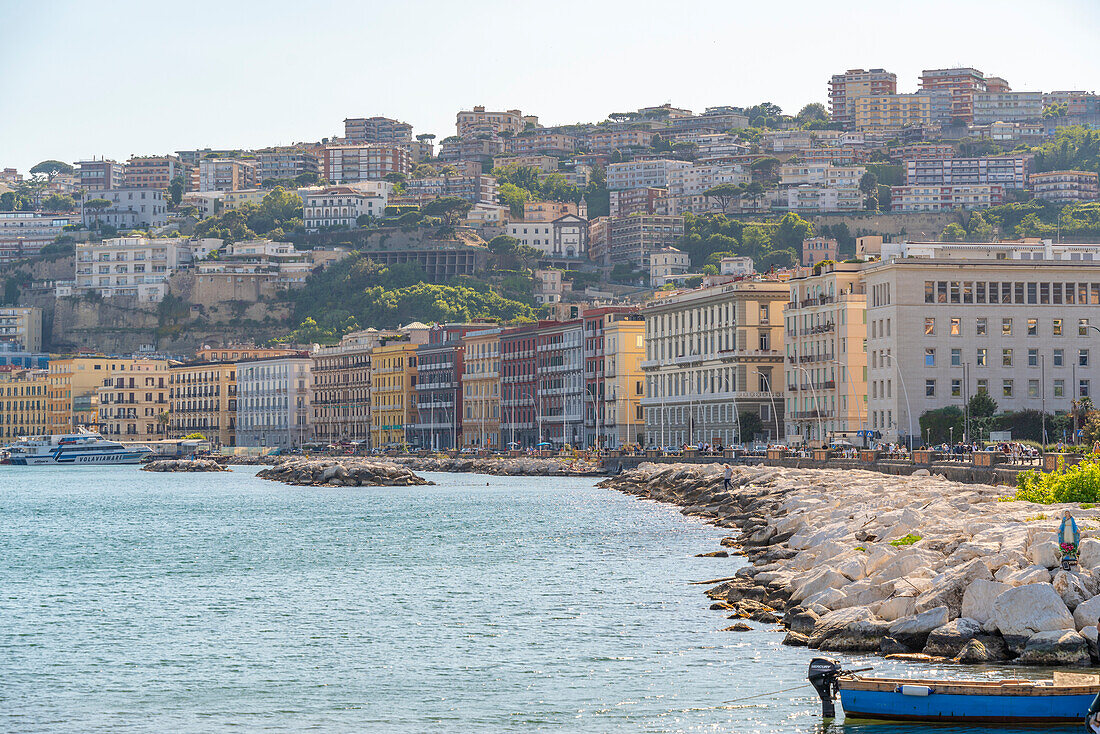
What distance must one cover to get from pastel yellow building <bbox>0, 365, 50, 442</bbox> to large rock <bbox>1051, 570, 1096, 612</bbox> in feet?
553

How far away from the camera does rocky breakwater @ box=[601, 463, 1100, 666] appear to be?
22.7 m

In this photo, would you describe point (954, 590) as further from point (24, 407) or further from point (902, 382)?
point (24, 407)

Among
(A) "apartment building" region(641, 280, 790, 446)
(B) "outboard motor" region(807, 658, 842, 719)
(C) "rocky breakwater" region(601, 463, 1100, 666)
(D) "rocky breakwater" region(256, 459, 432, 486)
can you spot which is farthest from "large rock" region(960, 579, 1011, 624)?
(D) "rocky breakwater" region(256, 459, 432, 486)

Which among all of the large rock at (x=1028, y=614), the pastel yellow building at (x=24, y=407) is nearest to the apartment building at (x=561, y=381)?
the pastel yellow building at (x=24, y=407)

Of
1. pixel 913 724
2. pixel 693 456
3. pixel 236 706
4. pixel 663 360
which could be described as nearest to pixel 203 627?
pixel 236 706

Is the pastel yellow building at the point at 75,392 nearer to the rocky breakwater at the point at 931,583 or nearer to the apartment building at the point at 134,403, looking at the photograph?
the apartment building at the point at 134,403

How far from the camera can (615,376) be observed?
116 m

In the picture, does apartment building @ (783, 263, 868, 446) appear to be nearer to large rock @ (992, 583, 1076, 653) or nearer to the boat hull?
large rock @ (992, 583, 1076, 653)

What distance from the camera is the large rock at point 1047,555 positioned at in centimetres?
2419

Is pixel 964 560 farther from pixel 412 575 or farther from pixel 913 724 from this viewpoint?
pixel 412 575

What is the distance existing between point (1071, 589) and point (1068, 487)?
950 cm

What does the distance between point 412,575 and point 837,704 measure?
2037 cm

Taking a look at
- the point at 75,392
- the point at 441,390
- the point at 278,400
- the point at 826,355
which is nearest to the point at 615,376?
the point at 826,355

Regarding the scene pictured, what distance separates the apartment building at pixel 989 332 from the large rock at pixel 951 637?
55.3 m
